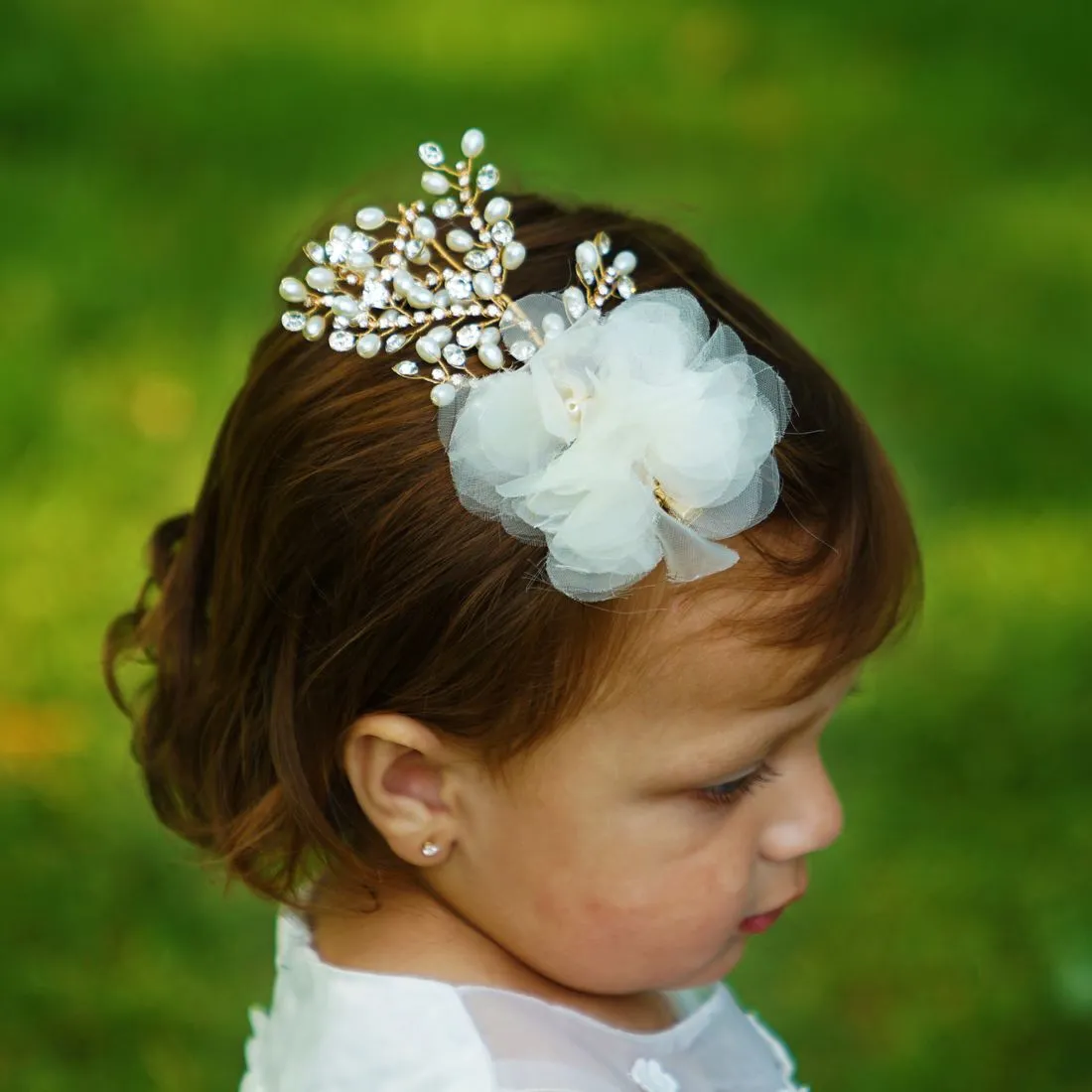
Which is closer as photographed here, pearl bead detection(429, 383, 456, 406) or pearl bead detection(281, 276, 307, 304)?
pearl bead detection(429, 383, 456, 406)

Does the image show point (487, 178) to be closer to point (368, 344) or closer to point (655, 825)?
point (368, 344)

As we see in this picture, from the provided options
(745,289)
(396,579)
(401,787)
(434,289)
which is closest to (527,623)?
(396,579)

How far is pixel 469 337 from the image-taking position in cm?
161

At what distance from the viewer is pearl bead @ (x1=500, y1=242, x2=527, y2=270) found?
5.50ft

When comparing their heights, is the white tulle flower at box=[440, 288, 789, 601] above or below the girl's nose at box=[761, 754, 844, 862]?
above

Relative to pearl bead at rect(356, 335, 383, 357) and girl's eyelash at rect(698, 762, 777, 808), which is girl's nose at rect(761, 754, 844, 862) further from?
pearl bead at rect(356, 335, 383, 357)

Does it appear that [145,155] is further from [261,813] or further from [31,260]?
[261,813]

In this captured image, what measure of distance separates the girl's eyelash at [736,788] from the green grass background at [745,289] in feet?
3.80

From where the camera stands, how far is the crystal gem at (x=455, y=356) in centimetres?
162

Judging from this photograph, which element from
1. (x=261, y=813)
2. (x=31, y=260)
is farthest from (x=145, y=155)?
(x=261, y=813)

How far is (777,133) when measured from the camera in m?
4.97

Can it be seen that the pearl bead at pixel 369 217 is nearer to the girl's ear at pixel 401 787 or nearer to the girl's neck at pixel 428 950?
the girl's ear at pixel 401 787

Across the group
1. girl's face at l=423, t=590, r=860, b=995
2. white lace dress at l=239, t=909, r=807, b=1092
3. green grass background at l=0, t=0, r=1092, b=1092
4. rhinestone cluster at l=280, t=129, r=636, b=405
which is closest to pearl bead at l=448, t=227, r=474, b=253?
rhinestone cluster at l=280, t=129, r=636, b=405

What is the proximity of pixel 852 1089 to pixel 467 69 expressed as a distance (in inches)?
137
